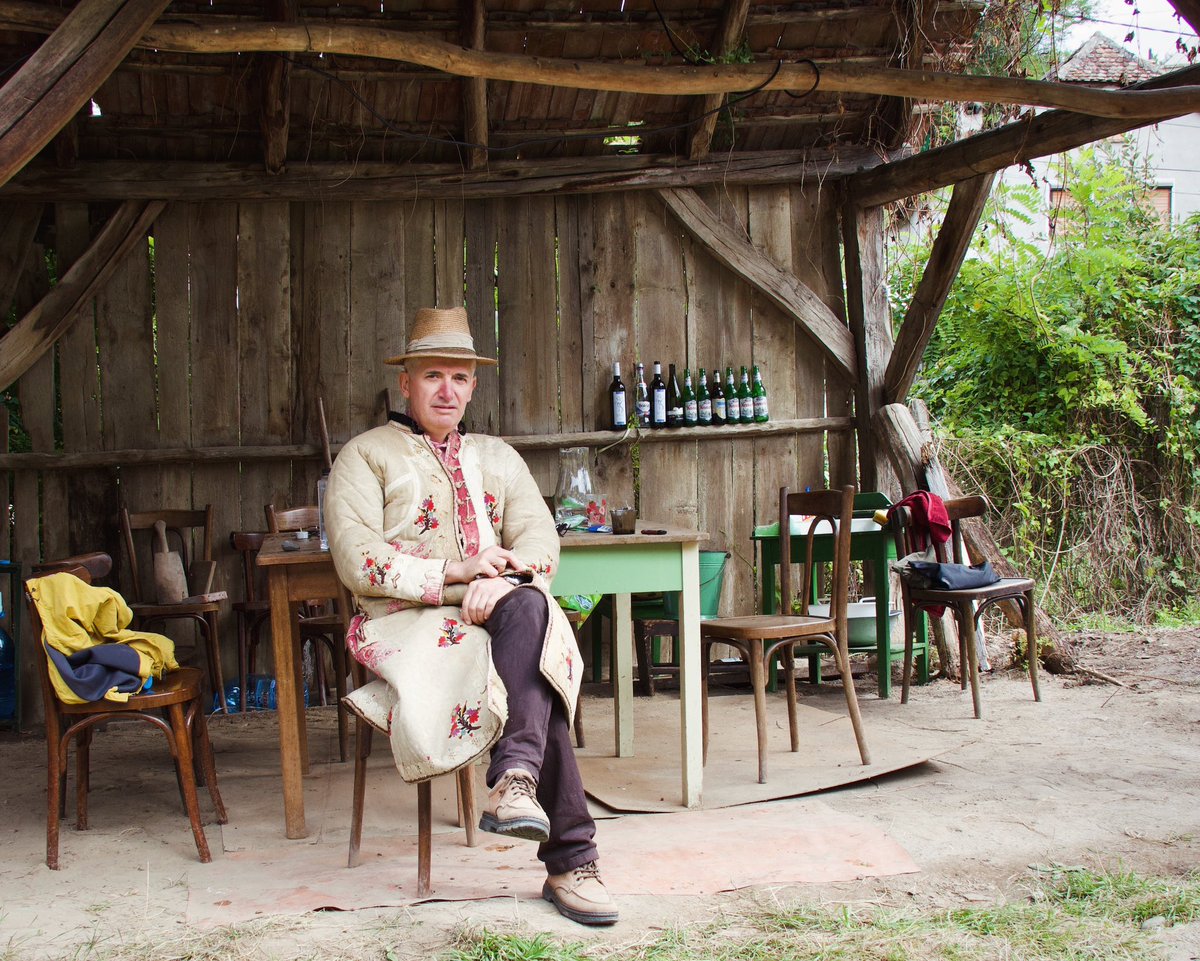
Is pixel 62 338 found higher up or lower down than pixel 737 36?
lower down

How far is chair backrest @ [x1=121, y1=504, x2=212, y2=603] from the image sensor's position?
545 centimetres

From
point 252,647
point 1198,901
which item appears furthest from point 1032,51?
point 252,647

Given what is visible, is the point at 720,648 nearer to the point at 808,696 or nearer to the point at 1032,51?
the point at 808,696

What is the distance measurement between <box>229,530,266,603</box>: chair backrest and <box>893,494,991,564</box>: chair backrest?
10.3ft

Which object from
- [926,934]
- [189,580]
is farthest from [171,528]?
[926,934]

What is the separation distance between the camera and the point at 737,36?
556cm

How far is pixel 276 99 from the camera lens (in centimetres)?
533

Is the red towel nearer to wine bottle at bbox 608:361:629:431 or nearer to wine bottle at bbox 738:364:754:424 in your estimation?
wine bottle at bbox 738:364:754:424

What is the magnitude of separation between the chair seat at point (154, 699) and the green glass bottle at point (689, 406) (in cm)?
341

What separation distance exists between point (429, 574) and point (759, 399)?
3.59m

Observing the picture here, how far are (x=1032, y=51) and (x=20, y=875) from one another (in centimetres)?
545

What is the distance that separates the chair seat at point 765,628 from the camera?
4.04 meters

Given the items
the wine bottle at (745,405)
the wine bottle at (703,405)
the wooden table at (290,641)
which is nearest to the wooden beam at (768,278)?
the wine bottle at (745,405)

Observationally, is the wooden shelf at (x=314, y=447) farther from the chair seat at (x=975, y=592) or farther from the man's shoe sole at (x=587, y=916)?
the man's shoe sole at (x=587, y=916)
